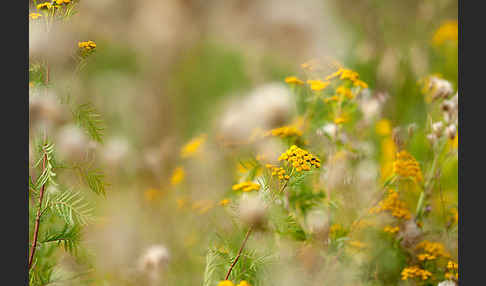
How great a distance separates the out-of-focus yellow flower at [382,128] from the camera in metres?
1.55

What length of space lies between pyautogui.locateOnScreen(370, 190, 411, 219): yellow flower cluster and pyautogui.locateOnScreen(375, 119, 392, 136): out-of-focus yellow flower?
1.17 feet

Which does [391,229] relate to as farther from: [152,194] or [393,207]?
[152,194]

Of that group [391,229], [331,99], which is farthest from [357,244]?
[331,99]

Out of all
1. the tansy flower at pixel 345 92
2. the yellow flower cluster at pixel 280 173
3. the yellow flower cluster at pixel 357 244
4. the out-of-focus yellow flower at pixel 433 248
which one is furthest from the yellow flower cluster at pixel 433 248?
the yellow flower cluster at pixel 280 173

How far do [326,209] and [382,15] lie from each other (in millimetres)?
1188

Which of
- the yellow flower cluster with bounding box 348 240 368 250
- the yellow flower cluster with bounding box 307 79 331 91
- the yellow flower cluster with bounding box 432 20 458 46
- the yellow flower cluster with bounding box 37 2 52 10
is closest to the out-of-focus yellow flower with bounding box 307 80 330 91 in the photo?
the yellow flower cluster with bounding box 307 79 331 91

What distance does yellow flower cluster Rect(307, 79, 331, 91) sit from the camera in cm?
118

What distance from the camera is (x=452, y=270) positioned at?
1136mm

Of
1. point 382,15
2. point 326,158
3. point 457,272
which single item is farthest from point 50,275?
point 382,15

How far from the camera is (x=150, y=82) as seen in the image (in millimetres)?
1975

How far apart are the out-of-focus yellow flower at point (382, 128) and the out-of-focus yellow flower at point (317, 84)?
1.34ft

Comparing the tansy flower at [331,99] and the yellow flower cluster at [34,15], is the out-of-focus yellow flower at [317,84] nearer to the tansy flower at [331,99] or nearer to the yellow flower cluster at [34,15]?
the tansy flower at [331,99]

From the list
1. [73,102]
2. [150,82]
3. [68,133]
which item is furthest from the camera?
[150,82]

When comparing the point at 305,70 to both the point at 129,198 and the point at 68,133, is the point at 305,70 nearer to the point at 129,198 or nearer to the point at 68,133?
the point at 68,133
